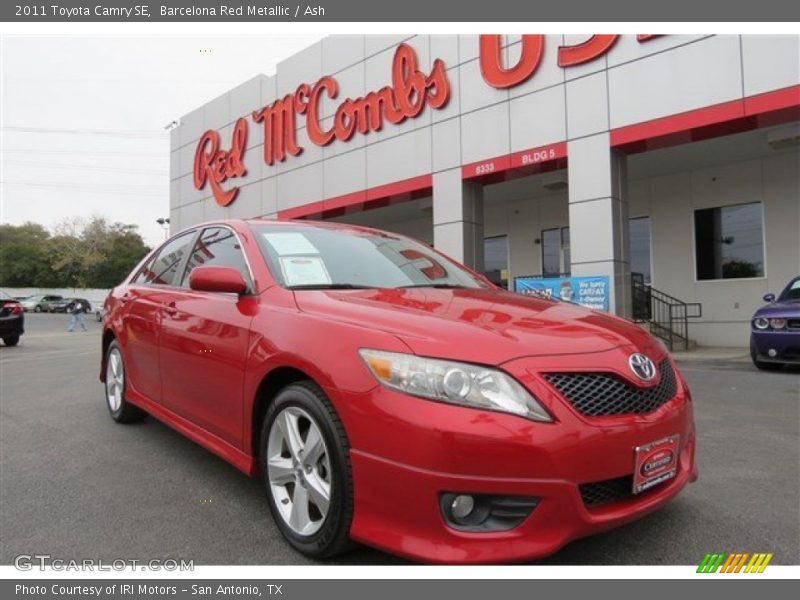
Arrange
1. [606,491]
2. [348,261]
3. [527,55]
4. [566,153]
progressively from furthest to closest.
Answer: [527,55]
[566,153]
[348,261]
[606,491]

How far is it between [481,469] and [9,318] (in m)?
15.1

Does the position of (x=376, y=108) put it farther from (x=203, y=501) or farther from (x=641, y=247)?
(x=203, y=501)

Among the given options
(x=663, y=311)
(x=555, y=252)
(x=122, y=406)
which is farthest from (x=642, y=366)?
(x=555, y=252)

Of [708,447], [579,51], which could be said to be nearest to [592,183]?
[579,51]

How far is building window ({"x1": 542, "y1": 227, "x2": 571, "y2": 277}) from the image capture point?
16.6 m

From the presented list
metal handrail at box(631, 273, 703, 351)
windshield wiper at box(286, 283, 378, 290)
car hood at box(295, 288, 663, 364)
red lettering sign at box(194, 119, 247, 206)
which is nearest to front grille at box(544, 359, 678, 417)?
car hood at box(295, 288, 663, 364)

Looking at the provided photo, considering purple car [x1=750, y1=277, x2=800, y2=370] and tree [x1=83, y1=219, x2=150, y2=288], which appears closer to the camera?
purple car [x1=750, y1=277, x2=800, y2=370]

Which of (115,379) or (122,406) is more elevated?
(115,379)

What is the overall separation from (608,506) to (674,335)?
12.8 meters

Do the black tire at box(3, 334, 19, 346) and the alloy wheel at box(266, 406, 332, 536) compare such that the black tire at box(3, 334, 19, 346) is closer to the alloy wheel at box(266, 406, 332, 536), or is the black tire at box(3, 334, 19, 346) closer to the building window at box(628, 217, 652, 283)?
the alloy wheel at box(266, 406, 332, 536)

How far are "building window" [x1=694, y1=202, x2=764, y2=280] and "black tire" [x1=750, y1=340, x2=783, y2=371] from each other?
534cm

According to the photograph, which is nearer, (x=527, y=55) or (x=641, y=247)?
(x=527, y=55)

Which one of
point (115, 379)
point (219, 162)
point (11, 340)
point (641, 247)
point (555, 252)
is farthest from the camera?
point (219, 162)

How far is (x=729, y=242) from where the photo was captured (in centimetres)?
1356
